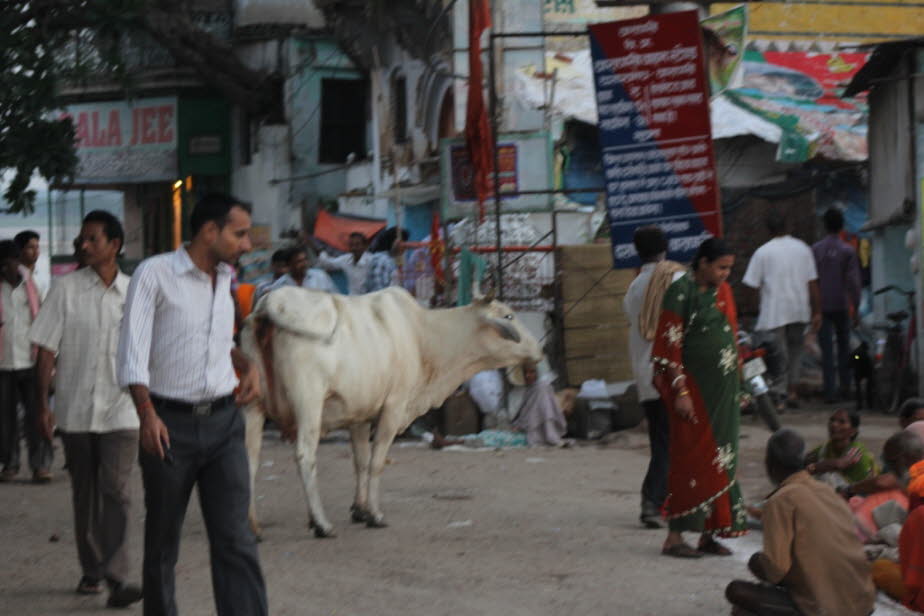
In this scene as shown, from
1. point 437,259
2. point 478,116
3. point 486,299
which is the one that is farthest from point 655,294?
point 437,259

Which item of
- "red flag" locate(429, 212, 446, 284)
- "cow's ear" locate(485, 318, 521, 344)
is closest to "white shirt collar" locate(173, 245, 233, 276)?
"cow's ear" locate(485, 318, 521, 344)

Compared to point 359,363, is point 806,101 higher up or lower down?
higher up

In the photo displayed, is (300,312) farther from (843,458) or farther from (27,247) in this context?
(27,247)

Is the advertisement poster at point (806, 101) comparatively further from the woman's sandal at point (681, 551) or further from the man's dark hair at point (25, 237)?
the woman's sandal at point (681, 551)

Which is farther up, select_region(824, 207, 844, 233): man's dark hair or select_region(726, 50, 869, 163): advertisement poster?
select_region(726, 50, 869, 163): advertisement poster

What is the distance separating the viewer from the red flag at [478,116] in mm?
14570

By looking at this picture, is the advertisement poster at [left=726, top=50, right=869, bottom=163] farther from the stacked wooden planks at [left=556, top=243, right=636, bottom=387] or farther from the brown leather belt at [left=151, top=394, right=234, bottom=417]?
the brown leather belt at [left=151, top=394, right=234, bottom=417]

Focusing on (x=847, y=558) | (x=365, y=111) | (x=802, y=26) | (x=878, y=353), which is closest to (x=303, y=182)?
(x=365, y=111)

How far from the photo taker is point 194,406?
5930mm

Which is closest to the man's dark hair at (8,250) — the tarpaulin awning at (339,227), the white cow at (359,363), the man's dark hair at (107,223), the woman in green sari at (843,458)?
the white cow at (359,363)

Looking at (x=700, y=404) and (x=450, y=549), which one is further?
(x=450, y=549)

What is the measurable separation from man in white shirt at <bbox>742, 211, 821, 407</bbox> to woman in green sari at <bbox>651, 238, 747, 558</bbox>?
299 inches

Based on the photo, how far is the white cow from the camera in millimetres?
9211

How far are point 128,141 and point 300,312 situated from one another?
2569 centimetres
